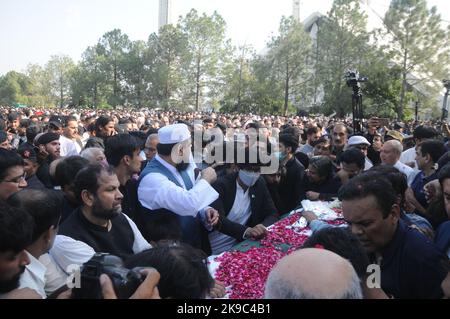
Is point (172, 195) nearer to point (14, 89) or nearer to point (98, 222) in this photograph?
point (98, 222)

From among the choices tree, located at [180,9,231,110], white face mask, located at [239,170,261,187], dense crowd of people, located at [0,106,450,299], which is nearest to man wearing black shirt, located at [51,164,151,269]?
dense crowd of people, located at [0,106,450,299]

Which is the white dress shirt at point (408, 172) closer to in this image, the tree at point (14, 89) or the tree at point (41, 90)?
the tree at point (41, 90)

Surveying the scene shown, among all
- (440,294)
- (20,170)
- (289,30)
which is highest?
(289,30)

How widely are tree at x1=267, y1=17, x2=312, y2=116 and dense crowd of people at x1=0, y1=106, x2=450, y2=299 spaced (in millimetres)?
34713

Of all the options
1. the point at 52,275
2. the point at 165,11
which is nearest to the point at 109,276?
the point at 52,275

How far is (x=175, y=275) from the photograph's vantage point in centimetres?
164

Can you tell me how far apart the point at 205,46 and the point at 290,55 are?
851 cm

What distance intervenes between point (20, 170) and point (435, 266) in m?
2.92

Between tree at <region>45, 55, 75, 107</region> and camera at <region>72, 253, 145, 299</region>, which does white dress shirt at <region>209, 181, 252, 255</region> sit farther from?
tree at <region>45, 55, 75, 107</region>

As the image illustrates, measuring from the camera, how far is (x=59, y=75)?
68188mm

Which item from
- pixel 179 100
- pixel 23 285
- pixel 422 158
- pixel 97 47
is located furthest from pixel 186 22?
pixel 23 285

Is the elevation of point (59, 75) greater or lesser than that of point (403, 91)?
greater

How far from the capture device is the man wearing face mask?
148 inches
